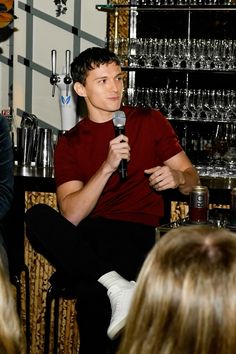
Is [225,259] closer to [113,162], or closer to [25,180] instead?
[113,162]

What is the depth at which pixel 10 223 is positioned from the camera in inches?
141

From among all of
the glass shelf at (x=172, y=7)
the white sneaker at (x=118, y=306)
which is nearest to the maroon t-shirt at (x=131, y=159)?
the white sneaker at (x=118, y=306)

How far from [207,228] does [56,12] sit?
4.21 m

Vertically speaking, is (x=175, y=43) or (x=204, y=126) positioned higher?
(x=175, y=43)

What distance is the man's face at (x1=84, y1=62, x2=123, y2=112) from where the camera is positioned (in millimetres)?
3195

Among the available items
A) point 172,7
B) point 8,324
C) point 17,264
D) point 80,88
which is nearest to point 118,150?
point 80,88

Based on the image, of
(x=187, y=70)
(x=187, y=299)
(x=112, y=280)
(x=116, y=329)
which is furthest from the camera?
(x=187, y=70)

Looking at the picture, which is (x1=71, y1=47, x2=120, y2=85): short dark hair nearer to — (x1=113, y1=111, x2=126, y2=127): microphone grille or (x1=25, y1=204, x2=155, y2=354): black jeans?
(x1=113, y1=111, x2=126, y2=127): microphone grille

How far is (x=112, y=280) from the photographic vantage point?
2.64m

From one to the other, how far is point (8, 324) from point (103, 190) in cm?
185

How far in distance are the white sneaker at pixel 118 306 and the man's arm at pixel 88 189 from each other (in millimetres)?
514

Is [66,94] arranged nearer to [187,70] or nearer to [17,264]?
[187,70]

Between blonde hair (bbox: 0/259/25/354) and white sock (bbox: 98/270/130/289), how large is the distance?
50.4 inches

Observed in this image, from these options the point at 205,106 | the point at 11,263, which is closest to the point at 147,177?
the point at 11,263
